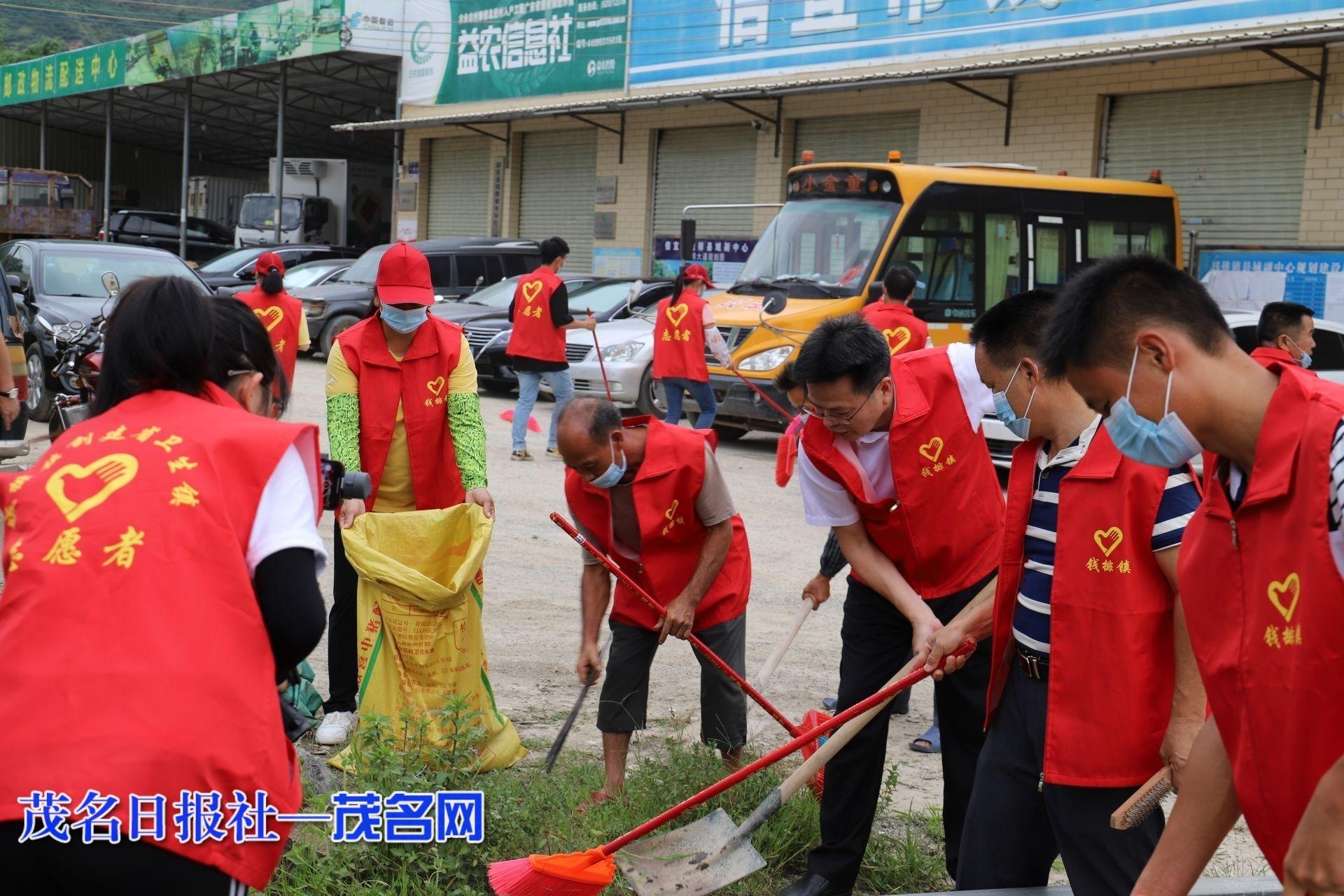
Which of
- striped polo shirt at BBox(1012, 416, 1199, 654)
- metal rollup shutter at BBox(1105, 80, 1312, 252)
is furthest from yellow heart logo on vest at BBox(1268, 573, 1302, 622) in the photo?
metal rollup shutter at BBox(1105, 80, 1312, 252)

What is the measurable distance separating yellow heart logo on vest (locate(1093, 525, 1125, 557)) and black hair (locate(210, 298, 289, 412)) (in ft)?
5.43

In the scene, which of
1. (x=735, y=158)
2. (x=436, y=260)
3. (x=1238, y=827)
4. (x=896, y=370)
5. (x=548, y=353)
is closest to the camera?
(x=896, y=370)

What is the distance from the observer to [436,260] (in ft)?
62.5

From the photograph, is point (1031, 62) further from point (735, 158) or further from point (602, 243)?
point (602, 243)

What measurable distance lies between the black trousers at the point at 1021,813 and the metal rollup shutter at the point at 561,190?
2128cm

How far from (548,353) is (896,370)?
8.24 m

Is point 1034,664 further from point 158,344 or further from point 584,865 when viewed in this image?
point 158,344

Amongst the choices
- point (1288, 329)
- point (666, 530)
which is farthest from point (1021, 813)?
point (1288, 329)

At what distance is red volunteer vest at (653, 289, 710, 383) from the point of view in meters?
12.1

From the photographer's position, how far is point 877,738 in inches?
158

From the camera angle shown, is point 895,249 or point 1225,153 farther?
point 1225,153

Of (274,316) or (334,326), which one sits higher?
(274,316)

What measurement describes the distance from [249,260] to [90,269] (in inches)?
325

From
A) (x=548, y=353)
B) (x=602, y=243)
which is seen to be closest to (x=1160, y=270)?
(x=548, y=353)
